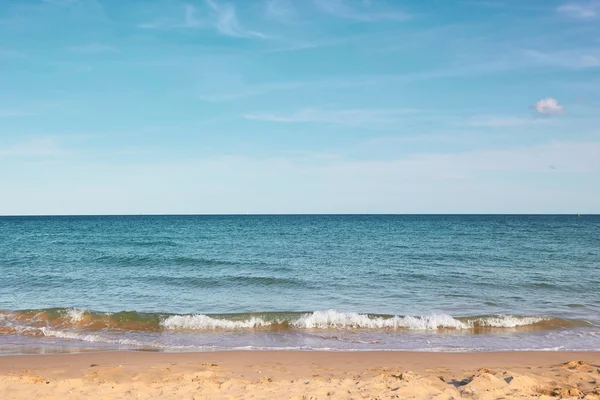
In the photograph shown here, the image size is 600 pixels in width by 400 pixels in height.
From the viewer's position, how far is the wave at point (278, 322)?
1434 centimetres

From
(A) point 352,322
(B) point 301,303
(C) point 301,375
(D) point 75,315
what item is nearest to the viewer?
(C) point 301,375

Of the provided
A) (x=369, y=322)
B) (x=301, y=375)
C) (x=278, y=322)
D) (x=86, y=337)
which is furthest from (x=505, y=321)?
(x=86, y=337)

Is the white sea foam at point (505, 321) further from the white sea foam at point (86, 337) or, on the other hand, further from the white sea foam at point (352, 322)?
the white sea foam at point (86, 337)

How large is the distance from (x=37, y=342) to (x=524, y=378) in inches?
457

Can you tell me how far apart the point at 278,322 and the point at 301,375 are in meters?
5.67

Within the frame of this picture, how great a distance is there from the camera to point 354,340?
42.2ft

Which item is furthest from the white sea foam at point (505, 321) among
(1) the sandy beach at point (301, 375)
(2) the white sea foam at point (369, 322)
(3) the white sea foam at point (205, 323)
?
(3) the white sea foam at point (205, 323)

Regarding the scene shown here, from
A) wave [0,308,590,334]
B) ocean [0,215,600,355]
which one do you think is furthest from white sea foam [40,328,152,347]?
wave [0,308,590,334]

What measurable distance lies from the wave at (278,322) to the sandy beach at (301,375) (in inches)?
125

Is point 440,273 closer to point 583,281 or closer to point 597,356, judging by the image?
point 583,281

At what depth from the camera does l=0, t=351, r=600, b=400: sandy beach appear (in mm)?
7789

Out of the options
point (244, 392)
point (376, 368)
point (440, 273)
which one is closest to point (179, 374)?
point (244, 392)

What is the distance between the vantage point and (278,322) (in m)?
14.8

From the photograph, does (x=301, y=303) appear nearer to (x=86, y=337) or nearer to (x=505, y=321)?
(x=505, y=321)
